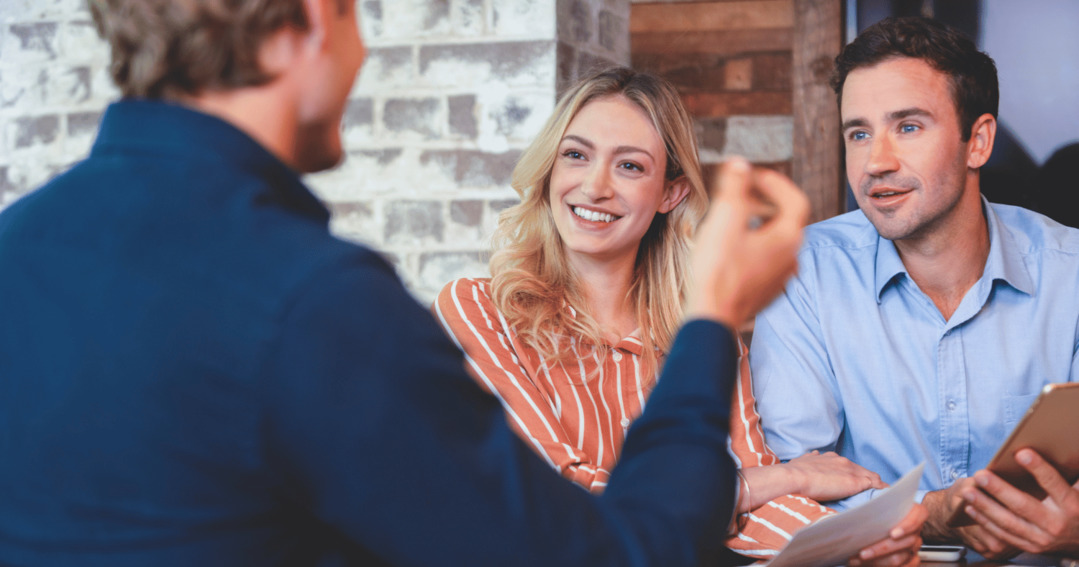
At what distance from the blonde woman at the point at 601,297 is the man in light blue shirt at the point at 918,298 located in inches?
5.5

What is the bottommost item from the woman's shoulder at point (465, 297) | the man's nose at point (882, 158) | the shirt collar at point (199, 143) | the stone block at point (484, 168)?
the woman's shoulder at point (465, 297)

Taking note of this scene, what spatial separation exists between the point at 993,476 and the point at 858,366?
41 cm

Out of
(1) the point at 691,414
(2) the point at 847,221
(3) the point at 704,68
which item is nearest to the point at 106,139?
(1) the point at 691,414

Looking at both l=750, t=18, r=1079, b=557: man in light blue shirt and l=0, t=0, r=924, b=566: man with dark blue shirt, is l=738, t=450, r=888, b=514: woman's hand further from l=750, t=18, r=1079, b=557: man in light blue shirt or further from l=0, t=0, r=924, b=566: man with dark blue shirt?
l=0, t=0, r=924, b=566: man with dark blue shirt

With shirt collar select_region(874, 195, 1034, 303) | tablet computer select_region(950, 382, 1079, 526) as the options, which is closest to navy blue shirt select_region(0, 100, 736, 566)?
tablet computer select_region(950, 382, 1079, 526)

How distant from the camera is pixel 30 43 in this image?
2.54 m

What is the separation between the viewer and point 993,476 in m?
1.34

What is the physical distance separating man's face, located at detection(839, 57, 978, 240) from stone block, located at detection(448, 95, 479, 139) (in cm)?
92

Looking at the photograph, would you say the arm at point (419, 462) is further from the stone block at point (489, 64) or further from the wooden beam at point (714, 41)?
the wooden beam at point (714, 41)

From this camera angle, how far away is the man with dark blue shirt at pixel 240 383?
0.56 meters

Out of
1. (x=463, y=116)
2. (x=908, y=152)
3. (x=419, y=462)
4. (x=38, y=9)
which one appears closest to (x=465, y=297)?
(x=463, y=116)

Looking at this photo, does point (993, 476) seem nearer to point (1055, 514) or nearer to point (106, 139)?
point (1055, 514)

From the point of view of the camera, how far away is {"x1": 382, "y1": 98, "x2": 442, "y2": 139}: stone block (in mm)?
2348

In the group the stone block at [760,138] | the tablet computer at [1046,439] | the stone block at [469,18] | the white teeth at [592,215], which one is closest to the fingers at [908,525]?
the tablet computer at [1046,439]
